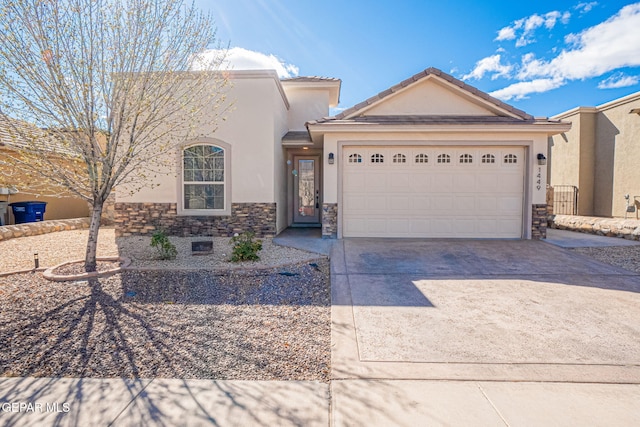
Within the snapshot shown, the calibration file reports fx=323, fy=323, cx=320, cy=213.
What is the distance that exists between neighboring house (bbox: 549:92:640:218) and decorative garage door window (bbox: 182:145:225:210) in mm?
16107

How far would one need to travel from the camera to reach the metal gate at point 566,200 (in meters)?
15.4

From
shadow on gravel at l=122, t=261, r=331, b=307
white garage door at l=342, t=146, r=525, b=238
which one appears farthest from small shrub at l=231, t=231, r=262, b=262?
white garage door at l=342, t=146, r=525, b=238

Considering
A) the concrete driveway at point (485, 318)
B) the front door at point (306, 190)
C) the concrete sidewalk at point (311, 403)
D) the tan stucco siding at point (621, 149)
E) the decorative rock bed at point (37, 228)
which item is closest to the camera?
the concrete sidewalk at point (311, 403)

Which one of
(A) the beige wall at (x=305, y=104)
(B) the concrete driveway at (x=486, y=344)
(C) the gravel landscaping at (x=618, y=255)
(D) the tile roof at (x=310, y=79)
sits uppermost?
(D) the tile roof at (x=310, y=79)

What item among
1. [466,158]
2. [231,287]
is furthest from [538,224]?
[231,287]

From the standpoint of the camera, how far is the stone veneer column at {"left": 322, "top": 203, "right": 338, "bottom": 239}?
30.0 ft

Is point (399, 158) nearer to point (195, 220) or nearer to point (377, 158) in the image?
point (377, 158)

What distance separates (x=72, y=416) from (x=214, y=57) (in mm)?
6981

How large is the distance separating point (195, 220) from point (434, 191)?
6990 millimetres

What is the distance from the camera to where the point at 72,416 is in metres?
2.38

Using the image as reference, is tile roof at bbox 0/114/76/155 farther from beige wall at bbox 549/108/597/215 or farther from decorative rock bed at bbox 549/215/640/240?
beige wall at bbox 549/108/597/215

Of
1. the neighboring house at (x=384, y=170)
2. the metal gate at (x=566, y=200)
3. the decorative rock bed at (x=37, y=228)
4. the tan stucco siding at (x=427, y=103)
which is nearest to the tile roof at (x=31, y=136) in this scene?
the neighboring house at (x=384, y=170)

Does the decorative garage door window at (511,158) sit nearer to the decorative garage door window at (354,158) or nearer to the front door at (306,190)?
the decorative garage door window at (354,158)

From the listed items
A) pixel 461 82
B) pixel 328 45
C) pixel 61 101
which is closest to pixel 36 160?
pixel 61 101
